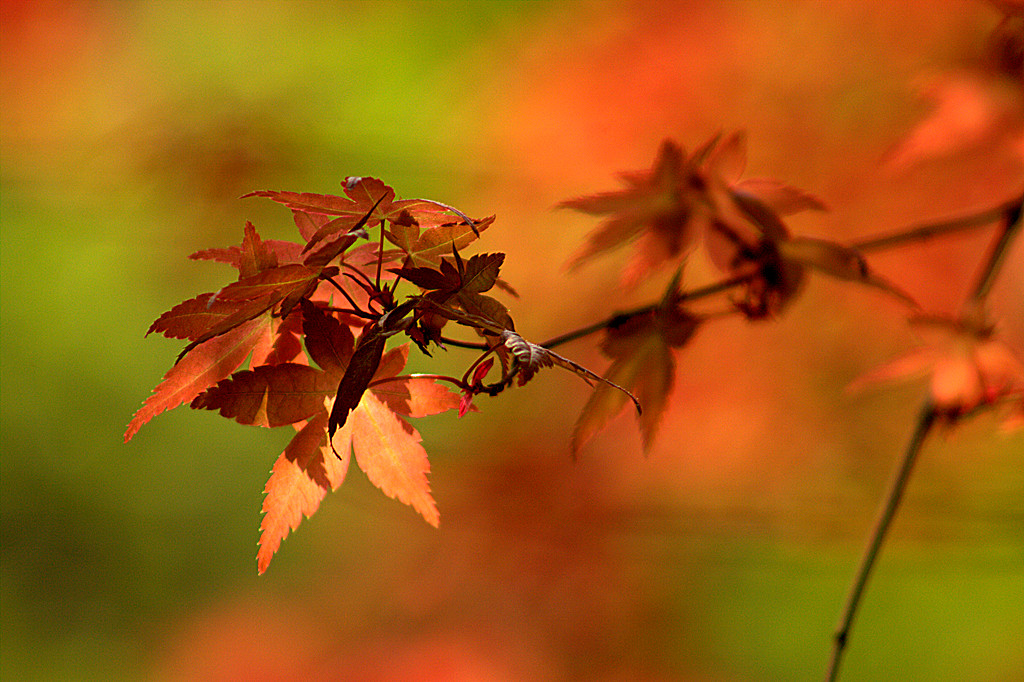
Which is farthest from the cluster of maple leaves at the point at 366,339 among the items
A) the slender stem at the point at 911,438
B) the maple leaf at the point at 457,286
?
the slender stem at the point at 911,438

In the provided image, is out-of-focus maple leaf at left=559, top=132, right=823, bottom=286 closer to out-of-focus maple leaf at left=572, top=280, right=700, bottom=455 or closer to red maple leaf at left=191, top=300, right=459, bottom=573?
out-of-focus maple leaf at left=572, top=280, right=700, bottom=455

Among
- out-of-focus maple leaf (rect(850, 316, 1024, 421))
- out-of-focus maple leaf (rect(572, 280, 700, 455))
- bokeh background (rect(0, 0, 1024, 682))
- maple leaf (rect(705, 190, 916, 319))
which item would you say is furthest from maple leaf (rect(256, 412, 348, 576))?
bokeh background (rect(0, 0, 1024, 682))

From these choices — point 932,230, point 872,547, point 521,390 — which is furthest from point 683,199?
point 521,390

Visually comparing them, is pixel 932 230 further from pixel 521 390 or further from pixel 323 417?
pixel 521 390

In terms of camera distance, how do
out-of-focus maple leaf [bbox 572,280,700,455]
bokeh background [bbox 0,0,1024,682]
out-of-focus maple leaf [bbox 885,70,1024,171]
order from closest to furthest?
out-of-focus maple leaf [bbox 572,280,700,455]
out-of-focus maple leaf [bbox 885,70,1024,171]
bokeh background [bbox 0,0,1024,682]

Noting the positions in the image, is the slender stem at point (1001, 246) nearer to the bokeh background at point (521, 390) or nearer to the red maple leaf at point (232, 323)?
the bokeh background at point (521, 390)

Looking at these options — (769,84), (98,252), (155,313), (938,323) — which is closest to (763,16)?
(769,84)
